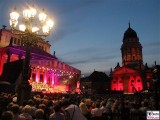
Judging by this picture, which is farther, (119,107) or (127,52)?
(127,52)

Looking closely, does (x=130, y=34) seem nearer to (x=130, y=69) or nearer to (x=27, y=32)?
(x=130, y=69)

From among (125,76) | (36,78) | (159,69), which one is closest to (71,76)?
(36,78)

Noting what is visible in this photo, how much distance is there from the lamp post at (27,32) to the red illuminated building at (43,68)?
19179 mm

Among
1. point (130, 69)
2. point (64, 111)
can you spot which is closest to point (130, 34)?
point (130, 69)

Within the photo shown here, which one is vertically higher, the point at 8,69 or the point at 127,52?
the point at 127,52

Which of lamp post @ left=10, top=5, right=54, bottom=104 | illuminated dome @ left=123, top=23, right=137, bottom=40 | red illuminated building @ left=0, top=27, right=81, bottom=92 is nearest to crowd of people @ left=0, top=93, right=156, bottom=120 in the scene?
lamp post @ left=10, top=5, right=54, bottom=104

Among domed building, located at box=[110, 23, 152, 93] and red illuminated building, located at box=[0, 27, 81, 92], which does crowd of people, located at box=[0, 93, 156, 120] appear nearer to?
red illuminated building, located at box=[0, 27, 81, 92]

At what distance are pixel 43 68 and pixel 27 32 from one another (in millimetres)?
23499

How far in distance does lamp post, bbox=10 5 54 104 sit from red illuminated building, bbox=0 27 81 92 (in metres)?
19.2

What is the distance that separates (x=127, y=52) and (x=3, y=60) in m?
57.9

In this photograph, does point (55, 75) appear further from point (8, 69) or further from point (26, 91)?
point (26, 91)

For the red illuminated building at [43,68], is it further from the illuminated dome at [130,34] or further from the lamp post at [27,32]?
the illuminated dome at [130,34]

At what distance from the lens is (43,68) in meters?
35.7

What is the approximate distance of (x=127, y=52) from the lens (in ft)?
269
